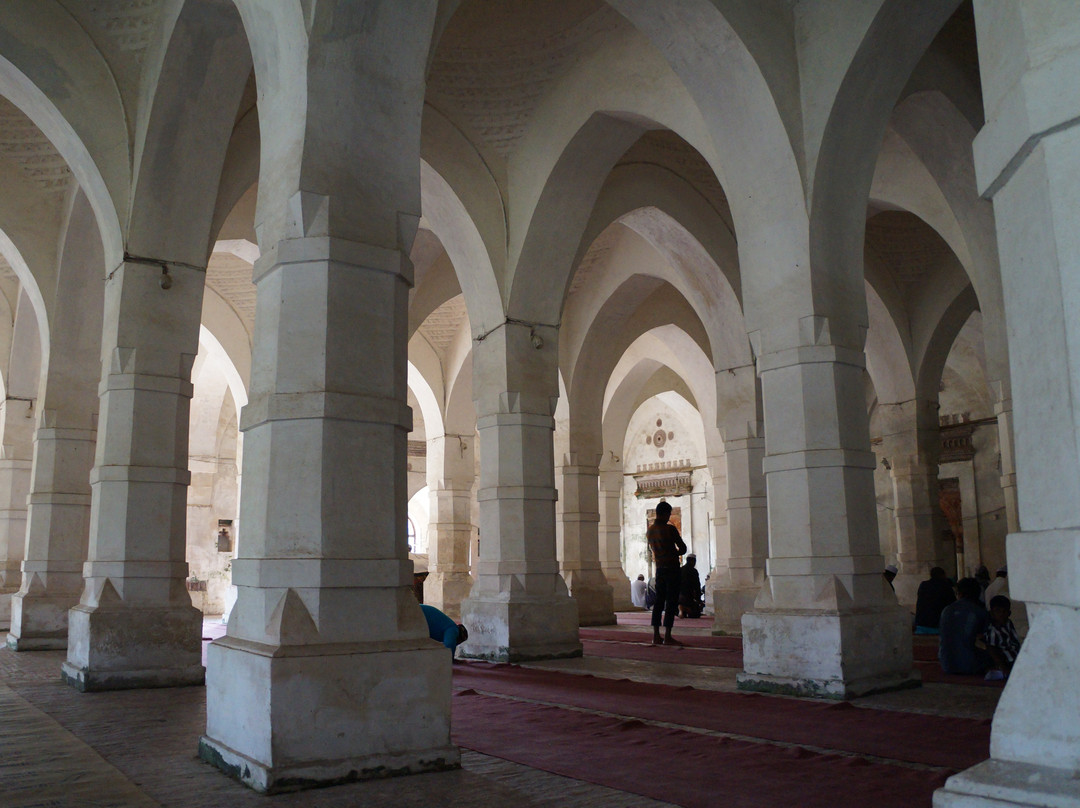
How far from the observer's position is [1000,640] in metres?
6.38

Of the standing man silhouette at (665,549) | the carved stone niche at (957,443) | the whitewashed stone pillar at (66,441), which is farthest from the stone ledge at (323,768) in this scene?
the carved stone niche at (957,443)

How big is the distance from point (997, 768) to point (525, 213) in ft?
25.0

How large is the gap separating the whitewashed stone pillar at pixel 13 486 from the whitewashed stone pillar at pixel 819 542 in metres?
A: 11.3

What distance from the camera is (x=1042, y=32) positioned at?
237cm

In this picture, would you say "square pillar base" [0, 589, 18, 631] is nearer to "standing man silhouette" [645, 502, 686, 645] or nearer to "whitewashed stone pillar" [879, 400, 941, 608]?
"standing man silhouette" [645, 502, 686, 645]

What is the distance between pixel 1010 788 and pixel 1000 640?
15.8 feet

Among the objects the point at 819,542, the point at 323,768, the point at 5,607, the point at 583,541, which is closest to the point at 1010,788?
the point at 323,768

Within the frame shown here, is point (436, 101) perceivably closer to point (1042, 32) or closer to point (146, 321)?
point (146, 321)

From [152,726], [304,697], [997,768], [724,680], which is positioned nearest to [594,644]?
[724,680]

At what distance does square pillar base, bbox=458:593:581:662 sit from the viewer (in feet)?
27.7

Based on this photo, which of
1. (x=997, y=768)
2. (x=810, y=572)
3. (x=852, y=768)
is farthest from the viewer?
(x=810, y=572)

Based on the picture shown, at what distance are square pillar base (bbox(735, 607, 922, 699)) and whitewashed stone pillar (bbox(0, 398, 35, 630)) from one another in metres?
11.3

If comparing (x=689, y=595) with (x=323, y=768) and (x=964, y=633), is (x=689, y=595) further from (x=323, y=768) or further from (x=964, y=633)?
(x=323, y=768)

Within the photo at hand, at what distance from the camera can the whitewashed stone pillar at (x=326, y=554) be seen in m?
3.68
